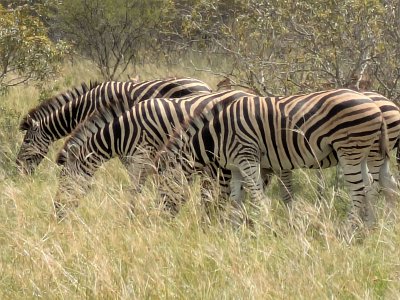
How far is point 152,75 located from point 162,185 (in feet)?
29.6

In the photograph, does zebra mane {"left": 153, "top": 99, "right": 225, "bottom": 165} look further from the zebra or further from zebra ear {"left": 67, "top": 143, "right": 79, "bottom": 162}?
the zebra

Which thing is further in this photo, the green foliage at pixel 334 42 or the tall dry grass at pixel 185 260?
the green foliage at pixel 334 42

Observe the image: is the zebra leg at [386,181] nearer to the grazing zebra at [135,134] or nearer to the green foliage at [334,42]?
the green foliage at [334,42]

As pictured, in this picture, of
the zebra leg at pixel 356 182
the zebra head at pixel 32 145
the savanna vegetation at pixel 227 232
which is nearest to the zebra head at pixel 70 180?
the savanna vegetation at pixel 227 232

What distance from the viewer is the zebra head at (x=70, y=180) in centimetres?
559

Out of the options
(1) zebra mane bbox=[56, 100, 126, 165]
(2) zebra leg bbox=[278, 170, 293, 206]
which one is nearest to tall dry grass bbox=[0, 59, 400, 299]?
(2) zebra leg bbox=[278, 170, 293, 206]

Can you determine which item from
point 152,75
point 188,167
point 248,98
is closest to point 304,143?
point 248,98

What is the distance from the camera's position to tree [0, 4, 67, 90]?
9.00 m

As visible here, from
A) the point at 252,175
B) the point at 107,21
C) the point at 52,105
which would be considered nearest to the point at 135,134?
the point at 252,175

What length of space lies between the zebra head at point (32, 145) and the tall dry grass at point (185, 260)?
2.84 metres

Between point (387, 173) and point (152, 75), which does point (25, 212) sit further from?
point (152, 75)

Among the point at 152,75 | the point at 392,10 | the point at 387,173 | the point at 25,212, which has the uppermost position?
the point at 392,10

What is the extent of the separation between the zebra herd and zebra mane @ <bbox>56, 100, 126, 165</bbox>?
1 centimetres

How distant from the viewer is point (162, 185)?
562 centimetres
